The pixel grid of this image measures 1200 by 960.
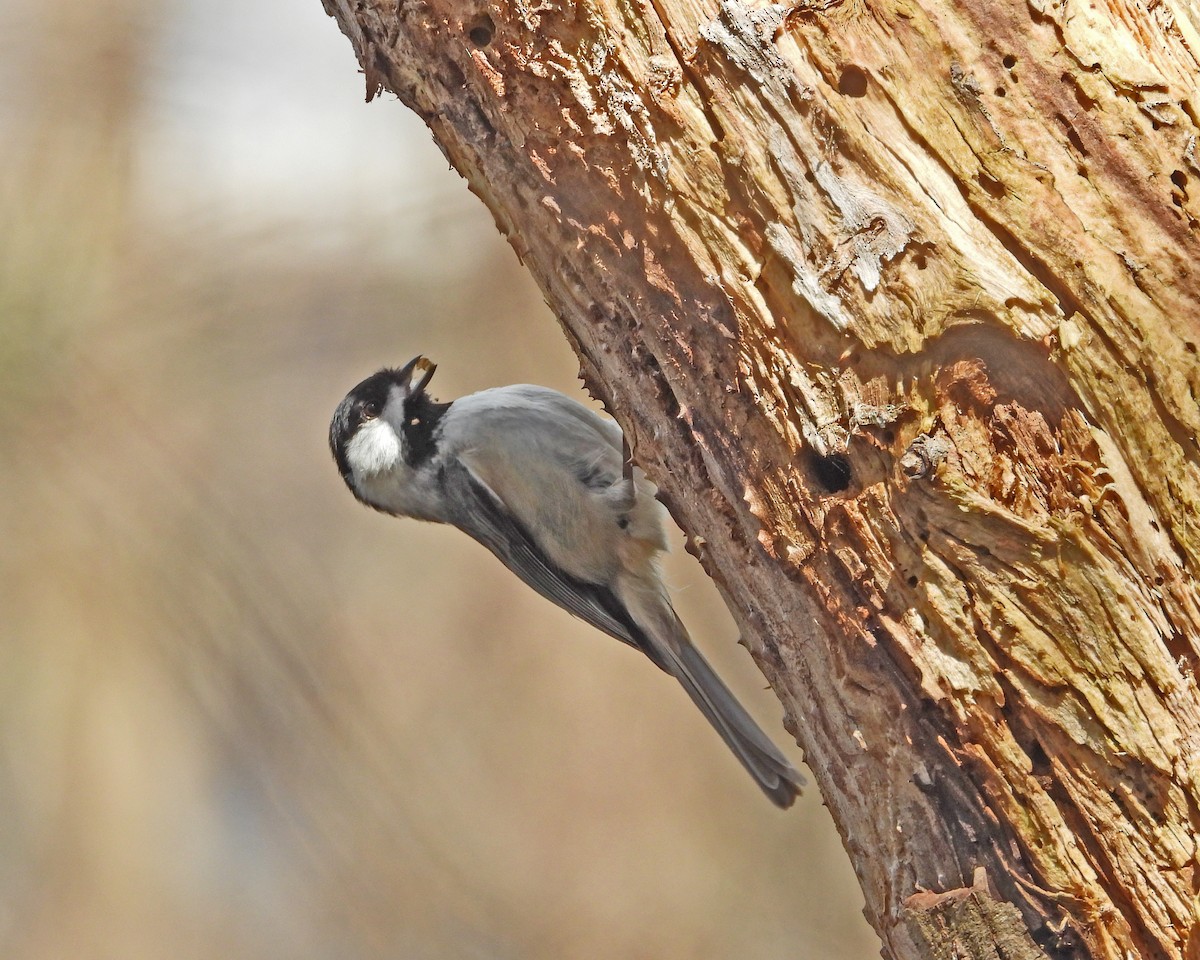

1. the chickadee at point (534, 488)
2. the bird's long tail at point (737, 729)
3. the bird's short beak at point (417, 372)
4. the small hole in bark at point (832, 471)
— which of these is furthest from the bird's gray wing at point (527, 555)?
the small hole in bark at point (832, 471)

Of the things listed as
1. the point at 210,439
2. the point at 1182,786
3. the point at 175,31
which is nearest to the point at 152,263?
the point at 175,31

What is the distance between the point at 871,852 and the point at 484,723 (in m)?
3.94

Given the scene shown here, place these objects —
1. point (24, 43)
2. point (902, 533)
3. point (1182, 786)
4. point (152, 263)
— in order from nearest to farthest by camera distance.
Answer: point (1182, 786)
point (902, 533)
point (152, 263)
point (24, 43)

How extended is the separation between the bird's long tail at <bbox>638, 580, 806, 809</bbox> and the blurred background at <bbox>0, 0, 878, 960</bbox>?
3.87ft

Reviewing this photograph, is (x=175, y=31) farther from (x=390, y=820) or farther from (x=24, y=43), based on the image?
(x=390, y=820)

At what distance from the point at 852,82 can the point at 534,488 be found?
5.29 ft

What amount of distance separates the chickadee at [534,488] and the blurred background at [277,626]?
556mm

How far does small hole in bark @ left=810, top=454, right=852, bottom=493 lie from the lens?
1.34 metres

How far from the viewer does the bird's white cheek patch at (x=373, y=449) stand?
9.28 feet

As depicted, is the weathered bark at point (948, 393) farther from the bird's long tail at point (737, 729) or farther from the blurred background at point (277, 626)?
the blurred background at point (277, 626)

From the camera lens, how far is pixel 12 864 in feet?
14.6

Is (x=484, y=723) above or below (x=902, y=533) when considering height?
above

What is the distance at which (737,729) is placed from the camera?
246 centimetres

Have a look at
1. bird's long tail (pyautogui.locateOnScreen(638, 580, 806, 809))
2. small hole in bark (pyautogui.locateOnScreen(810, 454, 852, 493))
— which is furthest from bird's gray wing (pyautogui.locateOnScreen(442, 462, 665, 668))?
small hole in bark (pyautogui.locateOnScreen(810, 454, 852, 493))
